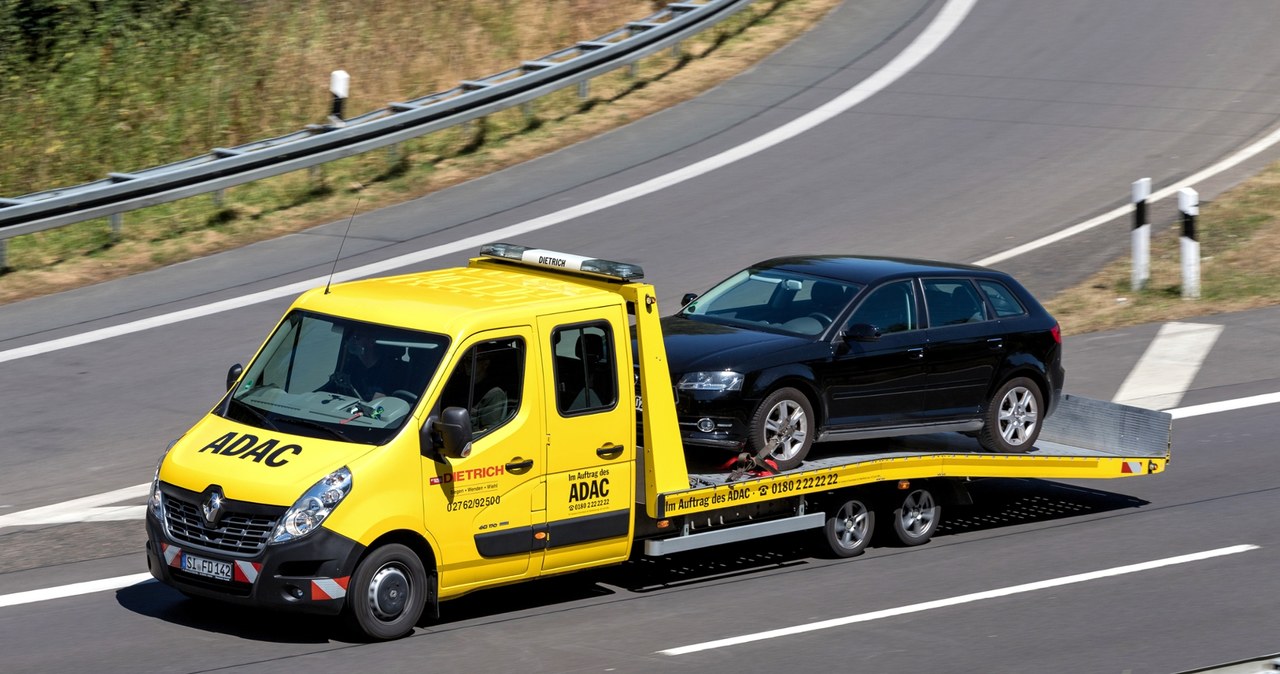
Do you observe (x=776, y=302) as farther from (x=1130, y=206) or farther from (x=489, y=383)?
(x=1130, y=206)

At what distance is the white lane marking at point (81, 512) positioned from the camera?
1133 centimetres

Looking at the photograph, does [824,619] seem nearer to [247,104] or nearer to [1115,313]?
[1115,313]

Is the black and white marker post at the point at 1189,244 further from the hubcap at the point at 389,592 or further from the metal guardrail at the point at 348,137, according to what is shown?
the hubcap at the point at 389,592

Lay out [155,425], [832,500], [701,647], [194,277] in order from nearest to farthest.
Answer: [701,647], [832,500], [155,425], [194,277]

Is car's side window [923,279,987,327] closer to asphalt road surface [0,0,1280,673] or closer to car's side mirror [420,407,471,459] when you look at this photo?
asphalt road surface [0,0,1280,673]

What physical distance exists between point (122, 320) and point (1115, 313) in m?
10.6

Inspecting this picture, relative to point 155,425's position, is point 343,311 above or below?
above

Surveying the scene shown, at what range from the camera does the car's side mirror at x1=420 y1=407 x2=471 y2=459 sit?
870 centimetres

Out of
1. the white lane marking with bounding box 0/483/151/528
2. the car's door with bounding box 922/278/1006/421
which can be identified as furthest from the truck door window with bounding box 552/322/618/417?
the white lane marking with bounding box 0/483/151/528

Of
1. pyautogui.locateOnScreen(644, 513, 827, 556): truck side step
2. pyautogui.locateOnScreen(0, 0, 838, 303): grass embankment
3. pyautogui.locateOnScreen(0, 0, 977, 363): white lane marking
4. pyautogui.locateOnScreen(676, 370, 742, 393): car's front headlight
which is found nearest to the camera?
pyautogui.locateOnScreen(644, 513, 827, 556): truck side step

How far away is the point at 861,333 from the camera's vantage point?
1084 centimetres

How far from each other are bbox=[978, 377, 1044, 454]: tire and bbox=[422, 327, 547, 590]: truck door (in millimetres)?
3902

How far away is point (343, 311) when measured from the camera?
368 inches

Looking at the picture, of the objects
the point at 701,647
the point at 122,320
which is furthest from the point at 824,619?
the point at 122,320
